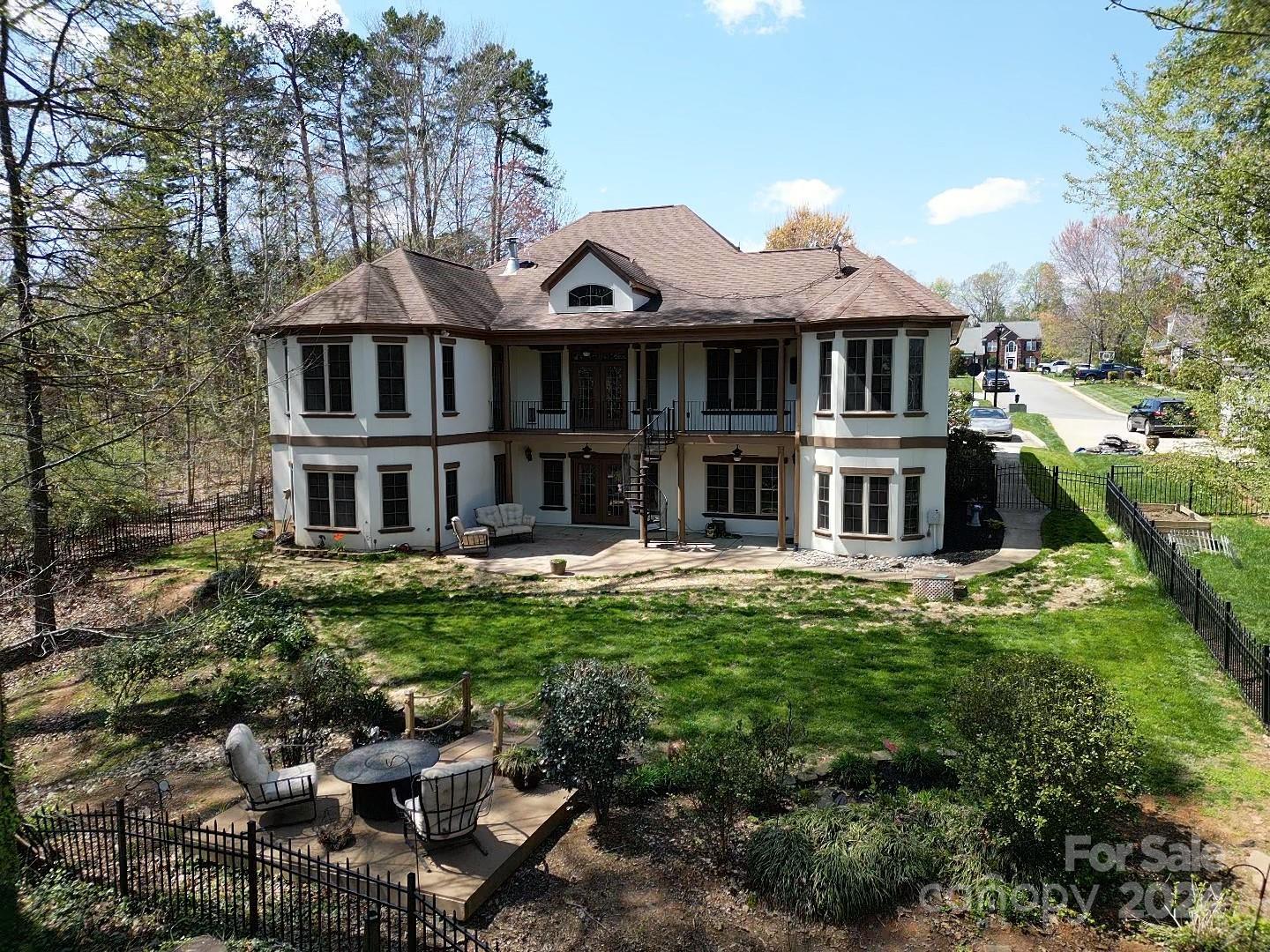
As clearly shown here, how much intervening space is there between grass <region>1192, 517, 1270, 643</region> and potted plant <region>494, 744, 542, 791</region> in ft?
40.5

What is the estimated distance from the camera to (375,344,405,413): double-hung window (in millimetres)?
20188

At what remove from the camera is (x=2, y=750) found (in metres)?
7.74

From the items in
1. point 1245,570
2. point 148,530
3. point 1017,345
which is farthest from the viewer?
point 1017,345

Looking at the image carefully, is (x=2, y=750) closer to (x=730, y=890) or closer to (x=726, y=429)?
(x=730, y=890)

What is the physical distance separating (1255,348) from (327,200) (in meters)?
35.1

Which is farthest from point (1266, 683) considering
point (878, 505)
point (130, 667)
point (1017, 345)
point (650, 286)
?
point (1017, 345)

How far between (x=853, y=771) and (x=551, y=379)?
17.5 meters

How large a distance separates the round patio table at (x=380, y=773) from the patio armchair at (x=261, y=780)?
377mm

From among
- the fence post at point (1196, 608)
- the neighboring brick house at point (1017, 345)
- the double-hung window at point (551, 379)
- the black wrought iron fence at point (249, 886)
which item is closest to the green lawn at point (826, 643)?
the fence post at point (1196, 608)

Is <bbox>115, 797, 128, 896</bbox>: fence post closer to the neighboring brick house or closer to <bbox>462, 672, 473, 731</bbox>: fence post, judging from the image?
<bbox>462, 672, 473, 731</bbox>: fence post

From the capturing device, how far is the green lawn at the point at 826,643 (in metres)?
9.59

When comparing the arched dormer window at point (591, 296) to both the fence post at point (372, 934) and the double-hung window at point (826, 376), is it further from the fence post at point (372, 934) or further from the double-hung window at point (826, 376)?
the fence post at point (372, 934)

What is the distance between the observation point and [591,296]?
74.4 feet

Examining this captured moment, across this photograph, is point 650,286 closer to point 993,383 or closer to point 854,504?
point 854,504
